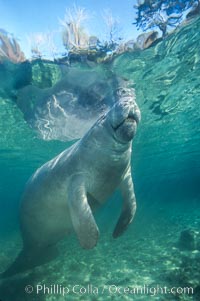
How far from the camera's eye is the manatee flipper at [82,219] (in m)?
4.59

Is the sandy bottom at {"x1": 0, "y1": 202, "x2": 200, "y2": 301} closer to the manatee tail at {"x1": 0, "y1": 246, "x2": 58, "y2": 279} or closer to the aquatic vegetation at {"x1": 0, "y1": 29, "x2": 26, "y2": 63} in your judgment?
the manatee tail at {"x1": 0, "y1": 246, "x2": 58, "y2": 279}

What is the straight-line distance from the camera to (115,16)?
7.50 meters

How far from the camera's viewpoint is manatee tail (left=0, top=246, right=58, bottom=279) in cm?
742

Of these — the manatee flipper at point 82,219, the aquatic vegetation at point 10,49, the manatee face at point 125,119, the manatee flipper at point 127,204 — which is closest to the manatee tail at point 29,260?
the manatee flipper at point 127,204

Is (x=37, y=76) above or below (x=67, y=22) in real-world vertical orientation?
below

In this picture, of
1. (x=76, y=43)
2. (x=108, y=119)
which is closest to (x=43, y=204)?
(x=108, y=119)

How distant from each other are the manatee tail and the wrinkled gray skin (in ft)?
0.55

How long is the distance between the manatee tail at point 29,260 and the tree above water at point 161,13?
24.4 ft

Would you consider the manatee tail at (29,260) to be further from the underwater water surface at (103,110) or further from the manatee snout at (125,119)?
the manatee snout at (125,119)

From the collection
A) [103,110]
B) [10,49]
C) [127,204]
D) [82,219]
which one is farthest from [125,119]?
[103,110]

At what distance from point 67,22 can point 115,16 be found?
4.64ft

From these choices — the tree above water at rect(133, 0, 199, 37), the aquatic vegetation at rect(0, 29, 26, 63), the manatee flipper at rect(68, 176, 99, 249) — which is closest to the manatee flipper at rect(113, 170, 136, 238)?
the manatee flipper at rect(68, 176, 99, 249)

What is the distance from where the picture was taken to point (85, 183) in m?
5.13

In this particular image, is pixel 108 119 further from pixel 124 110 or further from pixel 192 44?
pixel 192 44
